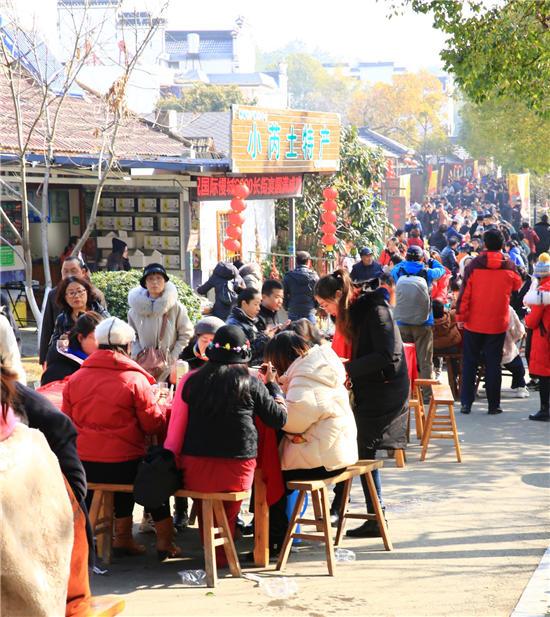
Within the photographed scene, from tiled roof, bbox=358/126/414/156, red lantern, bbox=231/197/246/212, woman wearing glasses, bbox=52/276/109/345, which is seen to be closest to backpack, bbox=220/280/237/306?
red lantern, bbox=231/197/246/212

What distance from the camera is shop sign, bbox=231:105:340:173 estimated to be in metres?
13.0

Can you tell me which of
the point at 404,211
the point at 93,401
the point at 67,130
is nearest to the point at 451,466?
the point at 93,401

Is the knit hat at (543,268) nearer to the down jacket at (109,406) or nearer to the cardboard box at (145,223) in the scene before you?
the down jacket at (109,406)

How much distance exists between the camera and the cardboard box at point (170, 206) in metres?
14.0

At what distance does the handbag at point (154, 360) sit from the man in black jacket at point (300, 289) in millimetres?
4346

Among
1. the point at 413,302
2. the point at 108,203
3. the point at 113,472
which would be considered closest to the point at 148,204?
the point at 108,203

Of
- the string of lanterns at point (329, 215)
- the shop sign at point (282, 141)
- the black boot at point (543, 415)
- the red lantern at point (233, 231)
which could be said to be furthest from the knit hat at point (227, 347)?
the string of lanterns at point (329, 215)

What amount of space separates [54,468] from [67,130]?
36.0 feet

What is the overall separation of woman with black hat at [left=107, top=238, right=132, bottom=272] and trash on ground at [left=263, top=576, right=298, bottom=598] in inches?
385

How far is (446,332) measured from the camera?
31.4 ft

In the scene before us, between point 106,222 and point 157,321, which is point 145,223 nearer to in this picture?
point 106,222

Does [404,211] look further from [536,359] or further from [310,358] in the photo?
[310,358]

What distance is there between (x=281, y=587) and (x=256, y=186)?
34.3ft

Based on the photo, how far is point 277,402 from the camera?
4.84 metres
